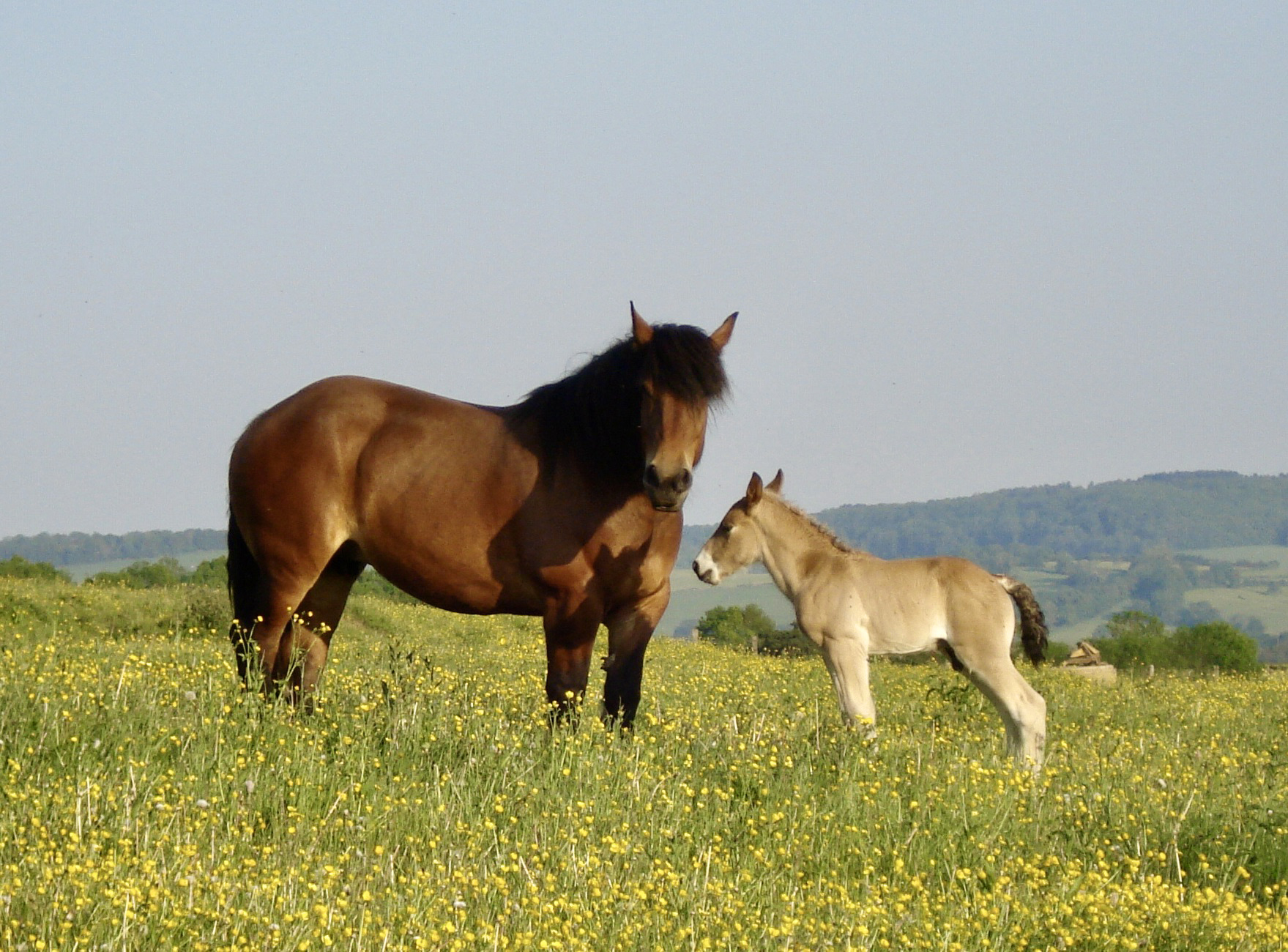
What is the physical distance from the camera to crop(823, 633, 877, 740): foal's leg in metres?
9.85

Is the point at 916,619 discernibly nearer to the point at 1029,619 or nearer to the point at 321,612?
the point at 1029,619

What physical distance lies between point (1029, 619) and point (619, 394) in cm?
500

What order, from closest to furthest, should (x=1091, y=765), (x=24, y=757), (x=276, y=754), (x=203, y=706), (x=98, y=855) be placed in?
(x=98, y=855) < (x=24, y=757) < (x=276, y=754) < (x=203, y=706) < (x=1091, y=765)

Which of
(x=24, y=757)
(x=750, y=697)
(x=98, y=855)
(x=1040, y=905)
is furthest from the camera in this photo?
(x=750, y=697)

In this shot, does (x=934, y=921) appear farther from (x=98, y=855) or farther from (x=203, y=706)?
(x=203, y=706)

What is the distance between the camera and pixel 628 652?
771 cm

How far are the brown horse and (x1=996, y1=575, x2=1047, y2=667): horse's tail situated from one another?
396 cm

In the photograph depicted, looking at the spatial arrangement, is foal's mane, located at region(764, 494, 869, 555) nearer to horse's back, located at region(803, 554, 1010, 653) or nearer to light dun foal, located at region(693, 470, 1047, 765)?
light dun foal, located at region(693, 470, 1047, 765)

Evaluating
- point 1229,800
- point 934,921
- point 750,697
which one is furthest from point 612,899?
point 750,697

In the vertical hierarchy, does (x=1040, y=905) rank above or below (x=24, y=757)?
below

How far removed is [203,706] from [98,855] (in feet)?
6.77

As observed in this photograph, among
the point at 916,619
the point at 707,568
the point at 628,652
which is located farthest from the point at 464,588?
the point at 707,568

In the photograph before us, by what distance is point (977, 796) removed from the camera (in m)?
6.08

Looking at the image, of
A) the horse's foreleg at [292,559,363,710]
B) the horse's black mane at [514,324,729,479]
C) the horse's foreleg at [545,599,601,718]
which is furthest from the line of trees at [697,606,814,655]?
the horse's foreleg at [545,599,601,718]
